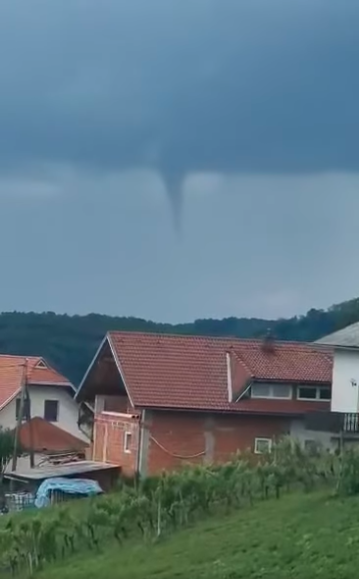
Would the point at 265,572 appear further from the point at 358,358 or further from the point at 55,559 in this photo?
the point at 358,358

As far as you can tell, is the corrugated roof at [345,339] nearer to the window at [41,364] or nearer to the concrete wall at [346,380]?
the concrete wall at [346,380]

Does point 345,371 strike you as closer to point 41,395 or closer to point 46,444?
point 46,444

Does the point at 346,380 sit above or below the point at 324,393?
above

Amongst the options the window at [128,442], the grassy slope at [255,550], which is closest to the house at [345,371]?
the window at [128,442]

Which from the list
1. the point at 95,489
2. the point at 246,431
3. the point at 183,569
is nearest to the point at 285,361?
the point at 246,431

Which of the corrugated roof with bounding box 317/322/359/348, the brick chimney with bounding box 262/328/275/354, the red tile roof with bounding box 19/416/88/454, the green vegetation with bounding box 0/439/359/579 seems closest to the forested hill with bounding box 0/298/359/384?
the red tile roof with bounding box 19/416/88/454

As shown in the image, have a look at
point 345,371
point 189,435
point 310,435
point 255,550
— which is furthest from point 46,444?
point 255,550
